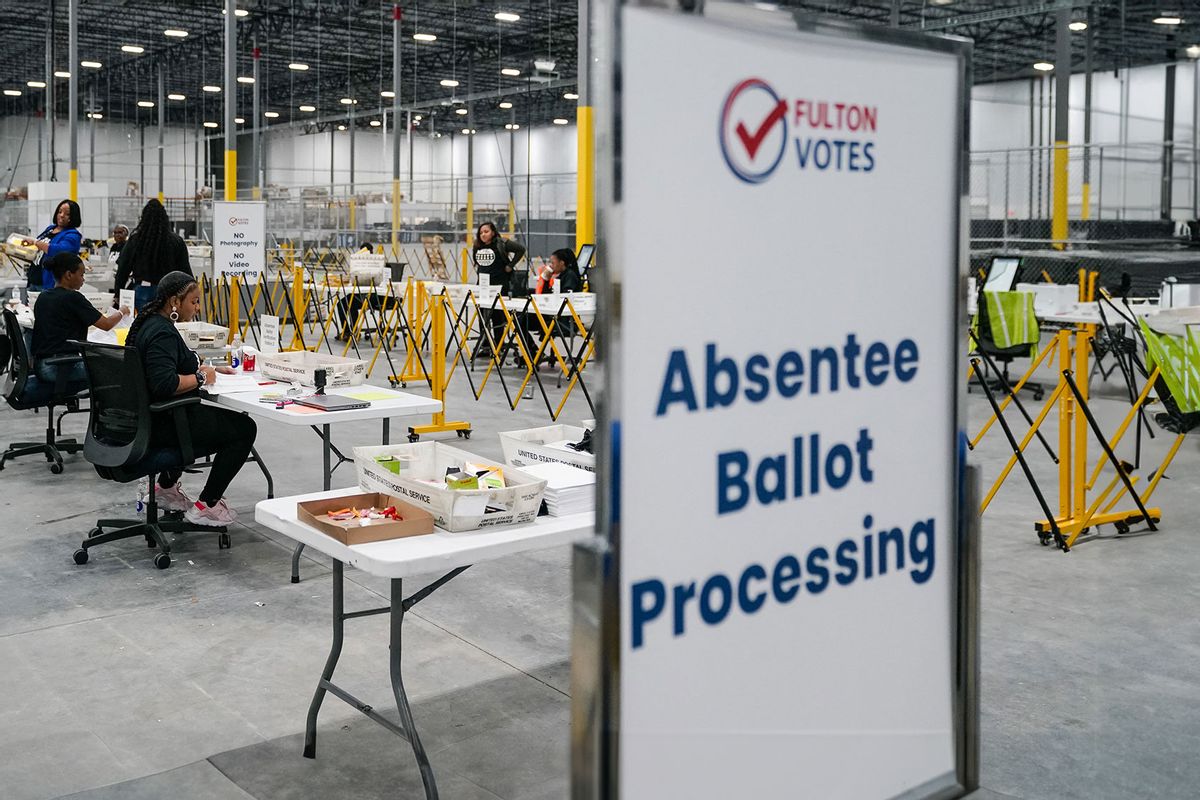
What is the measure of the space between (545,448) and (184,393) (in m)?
1.93

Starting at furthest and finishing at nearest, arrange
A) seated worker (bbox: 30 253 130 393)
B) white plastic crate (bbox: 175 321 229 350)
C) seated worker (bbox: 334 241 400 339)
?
1. seated worker (bbox: 334 241 400 339)
2. white plastic crate (bbox: 175 321 229 350)
3. seated worker (bbox: 30 253 130 393)

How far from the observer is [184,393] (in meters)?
4.97

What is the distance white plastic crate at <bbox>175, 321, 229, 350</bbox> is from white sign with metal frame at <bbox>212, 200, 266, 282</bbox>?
12.0 ft

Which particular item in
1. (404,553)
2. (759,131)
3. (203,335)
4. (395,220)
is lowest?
(404,553)

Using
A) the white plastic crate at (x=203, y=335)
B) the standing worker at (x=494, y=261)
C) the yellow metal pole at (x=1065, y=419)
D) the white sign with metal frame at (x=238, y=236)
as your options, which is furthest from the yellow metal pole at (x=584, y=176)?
the yellow metal pole at (x=1065, y=419)

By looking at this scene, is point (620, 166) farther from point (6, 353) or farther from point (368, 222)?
point (368, 222)

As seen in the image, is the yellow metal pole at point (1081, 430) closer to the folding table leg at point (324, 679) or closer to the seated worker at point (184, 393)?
the folding table leg at point (324, 679)

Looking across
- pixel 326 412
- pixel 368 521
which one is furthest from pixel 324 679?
pixel 326 412

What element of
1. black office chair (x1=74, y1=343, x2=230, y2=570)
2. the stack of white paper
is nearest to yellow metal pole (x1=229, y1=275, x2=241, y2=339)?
black office chair (x1=74, y1=343, x2=230, y2=570)

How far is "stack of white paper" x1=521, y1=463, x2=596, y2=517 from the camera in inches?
128

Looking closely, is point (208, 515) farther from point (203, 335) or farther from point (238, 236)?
point (238, 236)

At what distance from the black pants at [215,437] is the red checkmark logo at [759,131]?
4016mm

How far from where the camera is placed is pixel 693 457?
1290 millimetres

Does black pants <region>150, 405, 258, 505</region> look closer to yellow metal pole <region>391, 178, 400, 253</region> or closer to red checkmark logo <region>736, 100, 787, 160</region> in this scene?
red checkmark logo <region>736, 100, 787, 160</region>
